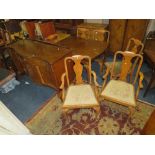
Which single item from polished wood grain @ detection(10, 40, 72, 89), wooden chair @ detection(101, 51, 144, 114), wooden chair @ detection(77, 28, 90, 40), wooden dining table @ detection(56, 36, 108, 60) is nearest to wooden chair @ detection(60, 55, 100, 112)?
wooden chair @ detection(101, 51, 144, 114)

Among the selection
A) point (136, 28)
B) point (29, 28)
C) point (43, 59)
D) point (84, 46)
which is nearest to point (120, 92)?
point (84, 46)

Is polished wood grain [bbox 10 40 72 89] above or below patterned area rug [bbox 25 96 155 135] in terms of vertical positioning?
above

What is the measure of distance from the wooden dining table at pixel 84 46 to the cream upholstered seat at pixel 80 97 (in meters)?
0.61

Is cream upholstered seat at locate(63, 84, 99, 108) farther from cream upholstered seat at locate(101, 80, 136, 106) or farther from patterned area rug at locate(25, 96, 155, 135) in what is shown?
patterned area rug at locate(25, 96, 155, 135)

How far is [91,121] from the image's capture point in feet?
7.77

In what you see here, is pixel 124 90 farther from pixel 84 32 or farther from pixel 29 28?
pixel 29 28

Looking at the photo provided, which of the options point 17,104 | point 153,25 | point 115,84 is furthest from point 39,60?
point 153,25

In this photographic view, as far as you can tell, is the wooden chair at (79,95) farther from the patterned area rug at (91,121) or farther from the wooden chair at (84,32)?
the wooden chair at (84,32)

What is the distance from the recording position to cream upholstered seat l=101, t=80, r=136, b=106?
6.94 feet

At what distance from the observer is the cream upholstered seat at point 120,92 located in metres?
2.12

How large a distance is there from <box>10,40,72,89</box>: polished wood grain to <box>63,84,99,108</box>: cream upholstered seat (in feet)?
1.37

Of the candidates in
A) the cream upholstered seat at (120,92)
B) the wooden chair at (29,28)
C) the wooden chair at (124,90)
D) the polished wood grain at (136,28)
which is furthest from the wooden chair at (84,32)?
the cream upholstered seat at (120,92)

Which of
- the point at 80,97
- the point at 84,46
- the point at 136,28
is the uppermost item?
the point at 136,28

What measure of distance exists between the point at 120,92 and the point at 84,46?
1216 millimetres
